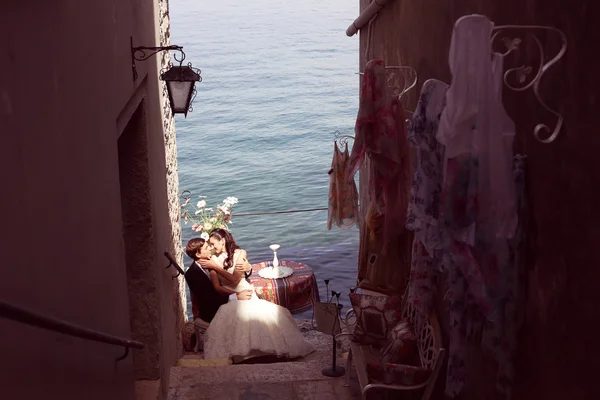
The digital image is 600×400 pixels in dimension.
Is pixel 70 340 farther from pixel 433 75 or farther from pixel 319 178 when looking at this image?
pixel 319 178


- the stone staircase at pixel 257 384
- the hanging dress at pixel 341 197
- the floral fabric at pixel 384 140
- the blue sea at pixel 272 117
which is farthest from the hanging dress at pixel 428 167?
the blue sea at pixel 272 117

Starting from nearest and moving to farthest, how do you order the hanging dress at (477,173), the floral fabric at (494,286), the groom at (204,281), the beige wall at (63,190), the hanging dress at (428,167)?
the beige wall at (63,190)
the hanging dress at (477,173)
the floral fabric at (494,286)
the hanging dress at (428,167)
the groom at (204,281)

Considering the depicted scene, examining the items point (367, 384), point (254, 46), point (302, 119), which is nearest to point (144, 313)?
point (367, 384)

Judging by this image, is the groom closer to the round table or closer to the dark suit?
the dark suit

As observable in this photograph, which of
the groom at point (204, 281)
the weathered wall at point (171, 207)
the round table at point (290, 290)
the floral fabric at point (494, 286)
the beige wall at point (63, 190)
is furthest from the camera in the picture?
the round table at point (290, 290)

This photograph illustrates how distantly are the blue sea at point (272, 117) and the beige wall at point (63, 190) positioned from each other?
7.05 meters

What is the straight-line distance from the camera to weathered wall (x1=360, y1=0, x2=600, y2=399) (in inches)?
96.0

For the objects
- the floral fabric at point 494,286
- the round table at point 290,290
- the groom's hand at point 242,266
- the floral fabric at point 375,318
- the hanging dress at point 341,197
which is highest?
the floral fabric at point 494,286

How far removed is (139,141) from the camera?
16.5 ft

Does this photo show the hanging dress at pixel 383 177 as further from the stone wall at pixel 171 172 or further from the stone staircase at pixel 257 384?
the stone wall at pixel 171 172

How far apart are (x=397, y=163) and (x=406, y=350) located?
1.16m

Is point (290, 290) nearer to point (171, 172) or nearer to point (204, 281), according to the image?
point (204, 281)

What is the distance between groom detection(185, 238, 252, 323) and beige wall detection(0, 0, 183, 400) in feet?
10.5

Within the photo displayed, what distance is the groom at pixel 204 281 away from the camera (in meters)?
7.22
